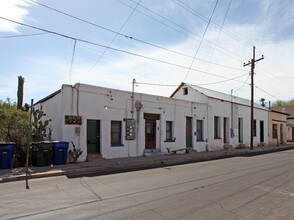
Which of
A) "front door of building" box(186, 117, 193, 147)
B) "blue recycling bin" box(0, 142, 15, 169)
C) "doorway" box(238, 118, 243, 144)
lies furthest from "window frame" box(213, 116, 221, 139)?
"blue recycling bin" box(0, 142, 15, 169)

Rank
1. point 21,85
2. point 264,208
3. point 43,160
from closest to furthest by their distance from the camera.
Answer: point 264,208 < point 43,160 < point 21,85

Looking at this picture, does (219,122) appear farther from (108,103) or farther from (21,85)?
(21,85)

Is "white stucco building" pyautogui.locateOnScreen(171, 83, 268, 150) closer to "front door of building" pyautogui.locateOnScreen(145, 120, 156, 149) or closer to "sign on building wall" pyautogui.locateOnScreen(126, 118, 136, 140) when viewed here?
"front door of building" pyautogui.locateOnScreen(145, 120, 156, 149)

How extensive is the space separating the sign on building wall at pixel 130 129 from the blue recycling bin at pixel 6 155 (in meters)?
7.84

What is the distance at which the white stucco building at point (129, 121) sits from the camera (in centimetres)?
1862

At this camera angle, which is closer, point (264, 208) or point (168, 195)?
point (264, 208)

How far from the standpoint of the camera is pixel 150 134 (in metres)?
23.5

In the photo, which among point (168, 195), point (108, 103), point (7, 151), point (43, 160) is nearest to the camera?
point (168, 195)

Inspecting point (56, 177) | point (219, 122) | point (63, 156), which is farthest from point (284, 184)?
point (219, 122)

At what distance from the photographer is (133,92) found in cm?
2195

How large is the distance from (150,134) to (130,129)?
2.31m

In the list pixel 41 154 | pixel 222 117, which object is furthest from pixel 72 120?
pixel 222 117

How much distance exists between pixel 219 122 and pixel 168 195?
23.1m

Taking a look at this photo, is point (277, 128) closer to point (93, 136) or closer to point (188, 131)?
point (188, 131)
